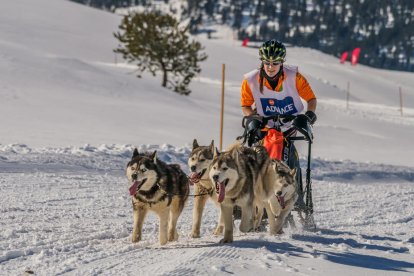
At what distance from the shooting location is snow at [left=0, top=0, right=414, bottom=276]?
599cm

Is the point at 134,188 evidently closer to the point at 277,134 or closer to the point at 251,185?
the point at 251,185

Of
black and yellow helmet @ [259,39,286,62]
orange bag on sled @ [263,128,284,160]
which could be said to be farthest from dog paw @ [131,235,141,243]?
black and yellow helmet @ [259,39,286,62]

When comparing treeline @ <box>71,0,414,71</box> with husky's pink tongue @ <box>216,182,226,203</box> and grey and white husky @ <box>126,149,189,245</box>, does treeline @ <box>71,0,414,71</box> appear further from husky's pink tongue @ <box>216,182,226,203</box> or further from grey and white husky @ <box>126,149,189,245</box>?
husky's pink tongue @ <box>216,182,226,203</box>

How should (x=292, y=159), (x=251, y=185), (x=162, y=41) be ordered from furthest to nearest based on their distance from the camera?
1. (x=162, y=41)
2. (x=292, y=159)
3. (x=251, y=185)

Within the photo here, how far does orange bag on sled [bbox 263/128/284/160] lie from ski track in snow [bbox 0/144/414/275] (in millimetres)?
829

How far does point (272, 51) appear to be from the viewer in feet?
25.1

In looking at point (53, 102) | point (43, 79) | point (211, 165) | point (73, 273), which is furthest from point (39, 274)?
point (43, 79)

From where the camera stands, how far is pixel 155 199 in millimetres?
6598

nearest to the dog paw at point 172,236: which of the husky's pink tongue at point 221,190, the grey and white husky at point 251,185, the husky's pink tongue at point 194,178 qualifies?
the husky's pink tongue at point 194,178

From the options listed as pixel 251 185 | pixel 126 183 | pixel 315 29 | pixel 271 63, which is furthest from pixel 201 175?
pixel 315 29

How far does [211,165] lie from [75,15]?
2703 inches

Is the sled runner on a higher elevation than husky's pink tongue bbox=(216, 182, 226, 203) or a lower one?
higher

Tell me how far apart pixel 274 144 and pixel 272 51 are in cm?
96

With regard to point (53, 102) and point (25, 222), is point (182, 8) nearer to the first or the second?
point (53, 102)
